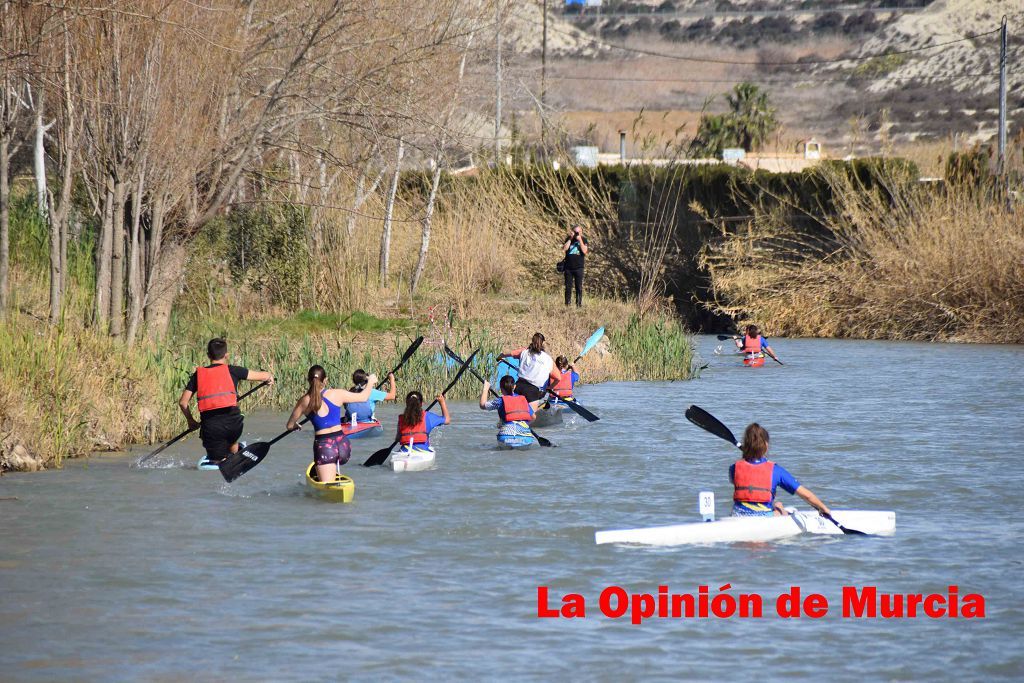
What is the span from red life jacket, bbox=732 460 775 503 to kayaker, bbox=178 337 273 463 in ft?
16.4

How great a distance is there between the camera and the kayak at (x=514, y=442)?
16125 millimetres

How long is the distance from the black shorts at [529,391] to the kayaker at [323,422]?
5.17 meters

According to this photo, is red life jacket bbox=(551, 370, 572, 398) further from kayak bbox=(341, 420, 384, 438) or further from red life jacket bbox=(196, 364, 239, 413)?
red life jacket bbox=(196, 364, 239, 413)

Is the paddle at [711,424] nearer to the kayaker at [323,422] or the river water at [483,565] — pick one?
the river water at [483,565]

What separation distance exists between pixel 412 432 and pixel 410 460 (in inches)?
11.6

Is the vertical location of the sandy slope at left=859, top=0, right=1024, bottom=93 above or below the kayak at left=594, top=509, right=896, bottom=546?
above

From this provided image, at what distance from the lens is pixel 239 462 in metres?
13.1

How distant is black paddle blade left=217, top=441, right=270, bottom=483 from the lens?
42.8 feet

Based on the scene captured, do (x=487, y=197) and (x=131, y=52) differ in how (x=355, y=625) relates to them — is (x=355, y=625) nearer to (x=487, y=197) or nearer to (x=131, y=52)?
(x=131, y=52)

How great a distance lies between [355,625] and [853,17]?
90486 mm

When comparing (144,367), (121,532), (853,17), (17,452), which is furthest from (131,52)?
(853,17)

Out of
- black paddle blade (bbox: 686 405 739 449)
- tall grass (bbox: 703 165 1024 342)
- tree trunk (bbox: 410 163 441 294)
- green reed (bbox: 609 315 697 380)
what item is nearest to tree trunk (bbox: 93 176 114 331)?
black paddle blade (bbox: 686 405 739 449)

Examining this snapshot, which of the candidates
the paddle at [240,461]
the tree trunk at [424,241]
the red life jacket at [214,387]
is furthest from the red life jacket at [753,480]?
the tree trunk at [424,241]

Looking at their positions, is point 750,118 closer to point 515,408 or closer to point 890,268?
point 890,268
